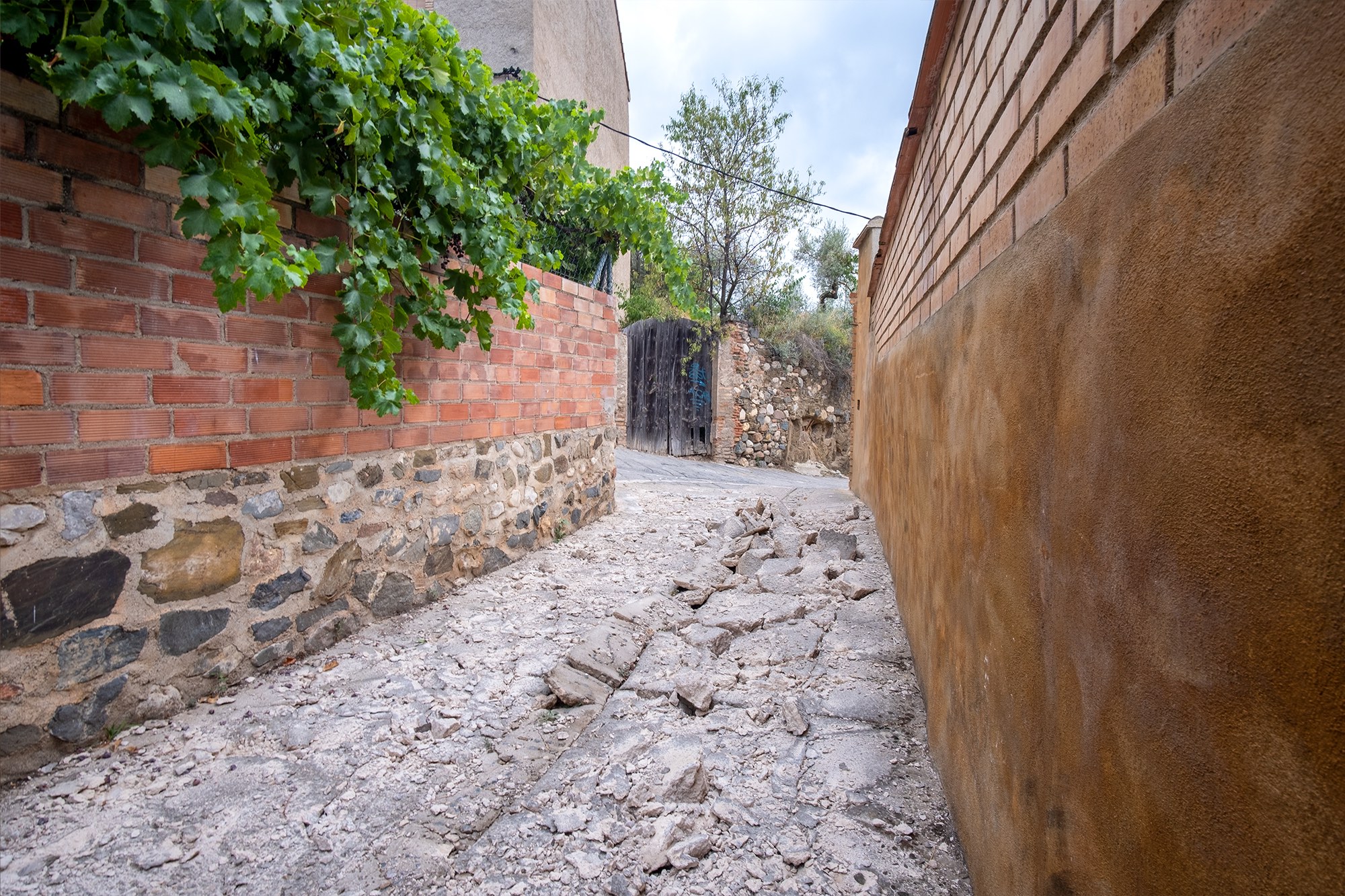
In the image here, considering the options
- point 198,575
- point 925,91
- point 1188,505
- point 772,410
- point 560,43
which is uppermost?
point 560,43

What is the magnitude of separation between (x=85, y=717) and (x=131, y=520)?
1.75 ft

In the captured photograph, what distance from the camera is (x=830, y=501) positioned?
17.9ft

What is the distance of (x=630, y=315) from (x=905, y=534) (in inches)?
409

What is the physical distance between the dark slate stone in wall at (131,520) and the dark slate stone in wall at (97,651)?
10.4 inches

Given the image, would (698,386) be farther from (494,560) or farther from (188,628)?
(188,628)

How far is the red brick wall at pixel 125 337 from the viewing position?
5.40ft

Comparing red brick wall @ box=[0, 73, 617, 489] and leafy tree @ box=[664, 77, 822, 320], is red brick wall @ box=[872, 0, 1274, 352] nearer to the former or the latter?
red brick wall @ box=[0, 73, 617, 489]

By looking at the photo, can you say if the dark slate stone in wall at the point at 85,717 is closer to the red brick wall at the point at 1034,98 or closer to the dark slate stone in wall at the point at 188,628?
the dark slate stone in wall at the point at 188,628

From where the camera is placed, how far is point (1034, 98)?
1.09 meters

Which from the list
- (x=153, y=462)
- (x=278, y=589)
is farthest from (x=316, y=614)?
(x=153, y=462)

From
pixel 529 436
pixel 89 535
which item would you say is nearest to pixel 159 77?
pixel 89 535

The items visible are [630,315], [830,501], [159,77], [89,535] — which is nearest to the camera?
[159,77]

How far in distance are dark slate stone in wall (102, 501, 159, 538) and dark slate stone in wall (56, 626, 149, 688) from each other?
263 millimetres

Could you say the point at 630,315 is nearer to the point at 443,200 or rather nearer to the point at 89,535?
the point at 443,200
